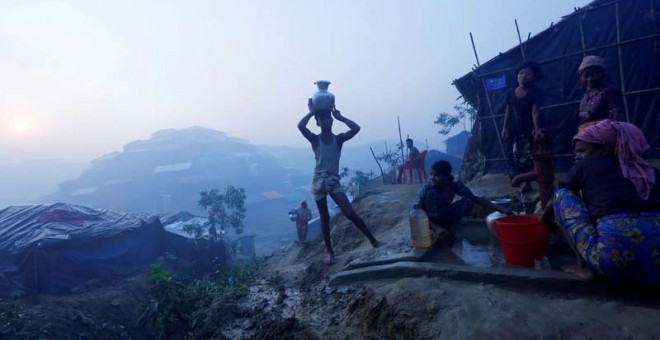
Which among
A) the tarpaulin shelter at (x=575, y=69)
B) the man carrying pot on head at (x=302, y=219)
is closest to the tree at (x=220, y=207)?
the man carrying pot on head at (x=302, y=219)

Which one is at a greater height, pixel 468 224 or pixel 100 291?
pixel 468 224

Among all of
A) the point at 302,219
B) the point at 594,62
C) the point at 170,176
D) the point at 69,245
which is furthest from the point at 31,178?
the point at 594,62

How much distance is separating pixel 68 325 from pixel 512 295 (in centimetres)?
961

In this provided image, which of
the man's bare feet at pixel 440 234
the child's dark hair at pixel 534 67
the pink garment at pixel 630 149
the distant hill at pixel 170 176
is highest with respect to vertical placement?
the distant hill at pixel 170 176

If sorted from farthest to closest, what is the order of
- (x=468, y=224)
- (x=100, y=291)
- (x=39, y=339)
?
(x=100, y=291) → (x=39, y=339) → (x=468, y=224)

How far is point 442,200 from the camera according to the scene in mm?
4215

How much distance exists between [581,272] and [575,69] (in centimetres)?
621

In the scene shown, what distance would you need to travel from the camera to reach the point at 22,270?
1044cm

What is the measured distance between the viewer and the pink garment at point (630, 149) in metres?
2.33

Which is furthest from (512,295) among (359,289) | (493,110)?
(493,110)

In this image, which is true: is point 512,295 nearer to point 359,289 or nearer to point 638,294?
point 638,294

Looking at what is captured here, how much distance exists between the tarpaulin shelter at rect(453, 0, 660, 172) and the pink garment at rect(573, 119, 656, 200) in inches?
148

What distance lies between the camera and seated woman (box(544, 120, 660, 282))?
2254 millimetres

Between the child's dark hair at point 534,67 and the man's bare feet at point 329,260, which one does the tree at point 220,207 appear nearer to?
the man's bare feet at point 329,260
